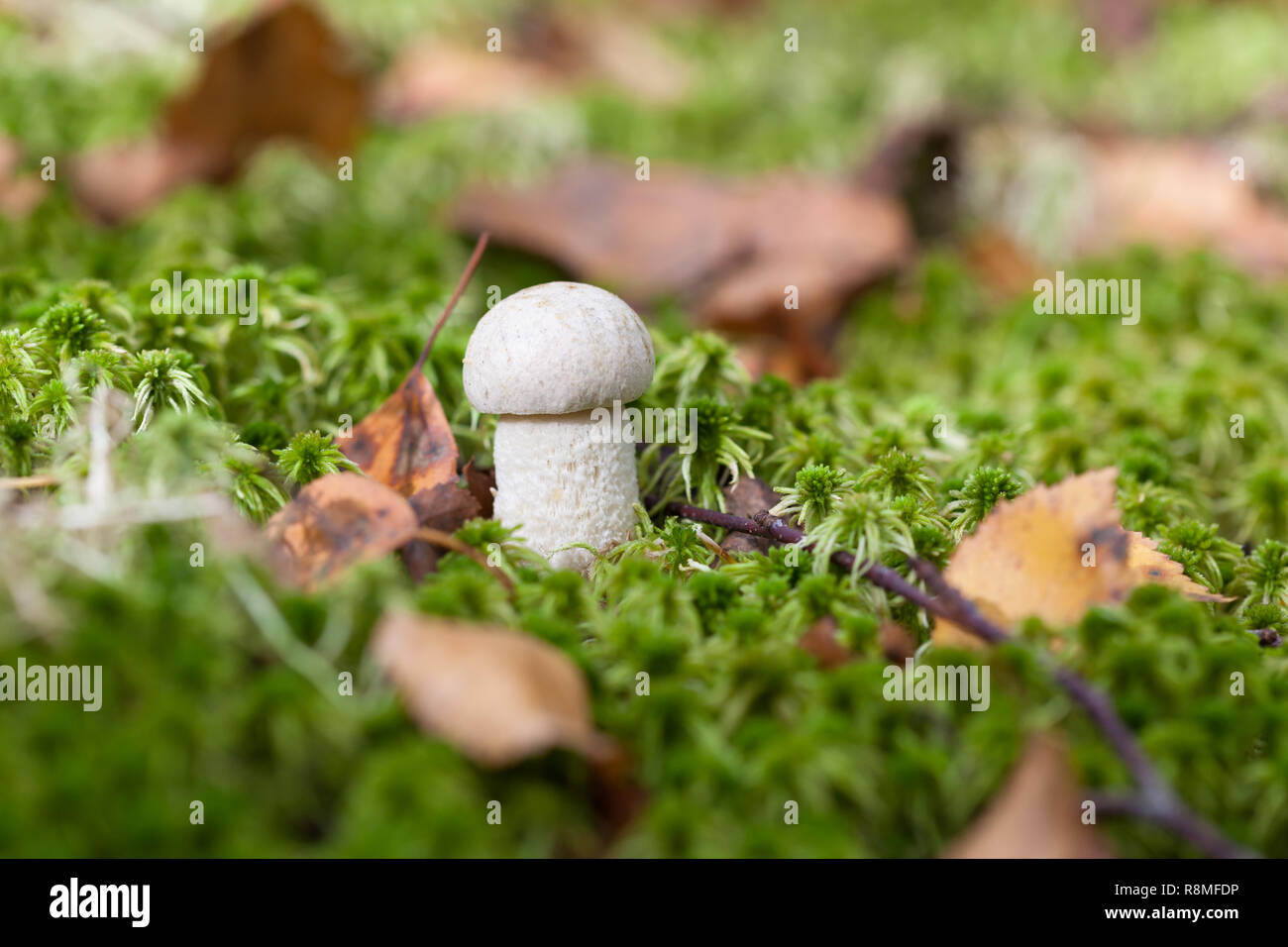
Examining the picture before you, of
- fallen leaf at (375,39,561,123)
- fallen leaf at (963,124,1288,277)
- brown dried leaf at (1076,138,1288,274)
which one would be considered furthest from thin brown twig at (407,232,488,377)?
brown dried leaf at (1076,138,1288,274)

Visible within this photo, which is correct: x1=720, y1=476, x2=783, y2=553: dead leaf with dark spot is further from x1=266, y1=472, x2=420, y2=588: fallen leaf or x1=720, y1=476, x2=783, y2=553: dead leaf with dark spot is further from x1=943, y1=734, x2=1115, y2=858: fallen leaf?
x1=943, y1=734, x2=1115, y2=858: fallen leaf

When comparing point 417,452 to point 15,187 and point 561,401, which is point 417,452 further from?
point 15,187

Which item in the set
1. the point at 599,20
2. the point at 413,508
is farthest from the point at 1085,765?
the point at 599,20

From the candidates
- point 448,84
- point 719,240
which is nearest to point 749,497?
point 719,240

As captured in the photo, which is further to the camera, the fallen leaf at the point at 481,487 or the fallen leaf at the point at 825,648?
the fallen leaf at the point at 481,487

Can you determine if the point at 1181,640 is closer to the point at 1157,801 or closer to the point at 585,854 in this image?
the point at 1157,801

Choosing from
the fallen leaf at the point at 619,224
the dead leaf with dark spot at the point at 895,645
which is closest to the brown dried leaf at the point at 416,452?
the dead leaf with dark spot at the point at 895,645

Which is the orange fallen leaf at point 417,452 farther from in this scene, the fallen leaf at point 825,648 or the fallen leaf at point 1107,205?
the fallen leaf at point 1107,205
